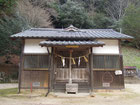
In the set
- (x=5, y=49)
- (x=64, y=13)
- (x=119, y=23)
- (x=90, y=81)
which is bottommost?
(x=90, y=81)

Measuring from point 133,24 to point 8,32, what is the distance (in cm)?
2470

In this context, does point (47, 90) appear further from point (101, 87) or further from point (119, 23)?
point (119, 23)

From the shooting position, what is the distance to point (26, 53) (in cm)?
843

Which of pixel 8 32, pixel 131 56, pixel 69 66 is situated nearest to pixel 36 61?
pixel 69 66

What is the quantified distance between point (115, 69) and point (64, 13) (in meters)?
22.1

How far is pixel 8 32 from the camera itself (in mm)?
14883

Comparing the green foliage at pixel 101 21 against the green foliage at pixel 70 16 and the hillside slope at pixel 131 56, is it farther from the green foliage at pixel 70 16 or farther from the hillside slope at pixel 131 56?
the hillside slope at pixel 131 56

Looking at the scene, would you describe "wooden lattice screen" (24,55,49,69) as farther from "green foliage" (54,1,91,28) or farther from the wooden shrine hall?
"green foliage" (54,1,91,28)

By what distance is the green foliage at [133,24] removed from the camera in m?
25.6

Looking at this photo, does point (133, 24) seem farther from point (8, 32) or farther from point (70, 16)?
point (8, 32)

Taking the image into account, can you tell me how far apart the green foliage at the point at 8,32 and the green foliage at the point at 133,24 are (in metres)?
22.2

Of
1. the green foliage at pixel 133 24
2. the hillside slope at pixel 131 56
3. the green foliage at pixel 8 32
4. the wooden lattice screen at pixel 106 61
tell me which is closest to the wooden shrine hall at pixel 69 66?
the wooden lattice screen at pixel 106 61

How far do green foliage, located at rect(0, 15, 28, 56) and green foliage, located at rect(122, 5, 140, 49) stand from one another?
22237 mm

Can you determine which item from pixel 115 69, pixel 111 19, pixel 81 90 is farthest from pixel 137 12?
pixel 81 90
